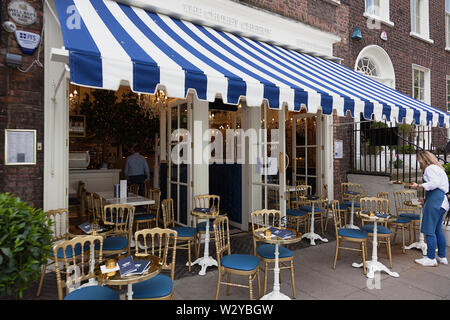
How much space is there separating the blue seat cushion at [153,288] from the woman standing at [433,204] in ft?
13.3

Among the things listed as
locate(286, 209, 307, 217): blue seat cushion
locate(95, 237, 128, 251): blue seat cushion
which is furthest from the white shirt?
locate(95, 237, 128, 251): blue seat cushion

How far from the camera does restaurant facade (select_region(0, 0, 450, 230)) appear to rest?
3.50m

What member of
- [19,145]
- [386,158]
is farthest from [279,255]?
[386,158]

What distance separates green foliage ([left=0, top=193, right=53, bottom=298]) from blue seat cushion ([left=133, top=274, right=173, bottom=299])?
85 centimetres

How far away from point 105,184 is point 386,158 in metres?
7.87

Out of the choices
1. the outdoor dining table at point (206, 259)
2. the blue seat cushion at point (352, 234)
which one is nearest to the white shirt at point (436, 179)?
the blue seat cushion at point (352, 234)

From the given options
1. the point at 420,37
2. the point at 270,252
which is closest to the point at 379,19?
the point at 420,37

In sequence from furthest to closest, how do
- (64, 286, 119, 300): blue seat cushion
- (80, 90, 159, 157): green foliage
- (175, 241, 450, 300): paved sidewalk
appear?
(80, 90, 159, 157): green foliage → (175, 241, 450, 300): paved sidewalk → (64, 286, 119, 300): blue seat cushion

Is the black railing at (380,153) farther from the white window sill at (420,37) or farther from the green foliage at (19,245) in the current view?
the green foliage at (19,245)

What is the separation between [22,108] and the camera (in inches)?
163

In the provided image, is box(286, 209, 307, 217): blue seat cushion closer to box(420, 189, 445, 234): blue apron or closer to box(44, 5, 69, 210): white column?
box(420, 189, 445, 234): blue apron

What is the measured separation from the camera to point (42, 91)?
4289mm

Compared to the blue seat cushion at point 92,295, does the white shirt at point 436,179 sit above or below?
above

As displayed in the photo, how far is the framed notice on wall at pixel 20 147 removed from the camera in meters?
4.04
